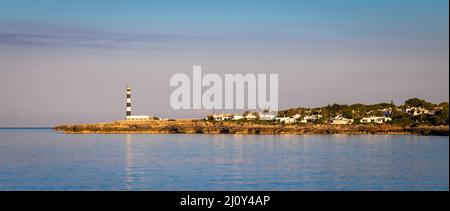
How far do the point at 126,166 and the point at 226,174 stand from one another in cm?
707

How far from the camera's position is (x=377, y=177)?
99.0ft

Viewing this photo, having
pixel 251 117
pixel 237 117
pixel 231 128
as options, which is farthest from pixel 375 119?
pixel 237 117

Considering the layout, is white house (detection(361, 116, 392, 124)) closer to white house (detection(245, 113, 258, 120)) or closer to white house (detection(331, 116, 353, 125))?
white house (detection(331, 116, 353, 125))

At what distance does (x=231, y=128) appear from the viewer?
100938 mm

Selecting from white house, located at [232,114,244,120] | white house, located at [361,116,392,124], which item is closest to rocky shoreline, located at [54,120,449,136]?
white house, located at [232,114,244,120]

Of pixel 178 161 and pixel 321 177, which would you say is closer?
pixel 321 177

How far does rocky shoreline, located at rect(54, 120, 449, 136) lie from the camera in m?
94.1

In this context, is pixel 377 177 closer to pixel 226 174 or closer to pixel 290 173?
pixel 290 173

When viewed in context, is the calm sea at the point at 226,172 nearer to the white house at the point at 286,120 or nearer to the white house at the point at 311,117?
the white house at the point at 286,120

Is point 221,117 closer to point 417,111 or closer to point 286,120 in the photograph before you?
point 286,120
